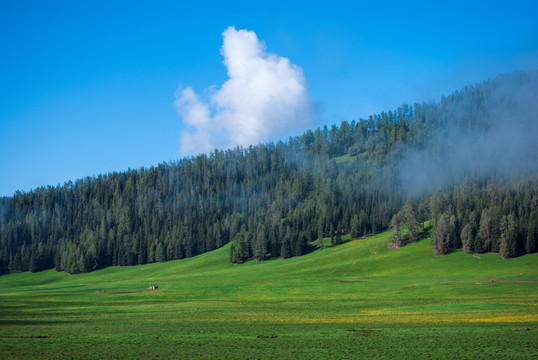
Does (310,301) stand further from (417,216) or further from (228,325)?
(417,216)

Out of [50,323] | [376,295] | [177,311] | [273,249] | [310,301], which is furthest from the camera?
[273,249]

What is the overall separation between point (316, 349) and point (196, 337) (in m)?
10.5

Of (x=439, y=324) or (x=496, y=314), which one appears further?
(x=496, y=314)

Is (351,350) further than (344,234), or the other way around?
(344,234)

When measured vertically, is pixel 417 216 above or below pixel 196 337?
above

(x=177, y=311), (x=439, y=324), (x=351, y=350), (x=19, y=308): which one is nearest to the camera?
(x=351, y=350)

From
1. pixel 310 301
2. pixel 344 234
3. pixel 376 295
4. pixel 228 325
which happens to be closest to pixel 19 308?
pixel 228 325

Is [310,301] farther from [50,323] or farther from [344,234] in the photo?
[344,234]

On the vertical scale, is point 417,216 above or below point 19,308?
above

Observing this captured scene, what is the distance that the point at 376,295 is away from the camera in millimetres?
70312

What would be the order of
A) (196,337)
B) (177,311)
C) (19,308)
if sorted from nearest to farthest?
(196,337) → (177,311) → (19,308)

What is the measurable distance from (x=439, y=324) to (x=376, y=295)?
30655 mm

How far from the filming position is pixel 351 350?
29719 millimetres

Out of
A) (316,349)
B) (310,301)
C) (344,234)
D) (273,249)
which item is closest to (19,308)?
(310,301)
